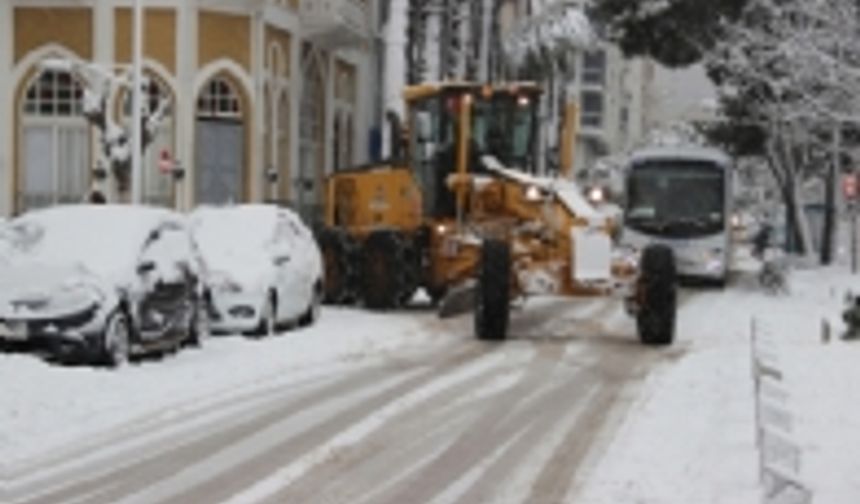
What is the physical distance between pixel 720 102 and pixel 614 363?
87.1 feet

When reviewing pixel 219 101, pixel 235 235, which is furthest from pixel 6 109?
pixel 235 235

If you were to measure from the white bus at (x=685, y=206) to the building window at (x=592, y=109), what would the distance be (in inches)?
3533

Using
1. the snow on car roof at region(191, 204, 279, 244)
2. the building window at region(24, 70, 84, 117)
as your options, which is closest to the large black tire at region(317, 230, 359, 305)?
the snow on car roof at region(191, 204, 279, 244)

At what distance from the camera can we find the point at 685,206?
124ft

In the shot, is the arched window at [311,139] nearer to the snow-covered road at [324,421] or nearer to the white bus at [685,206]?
the white bus at [685,206]

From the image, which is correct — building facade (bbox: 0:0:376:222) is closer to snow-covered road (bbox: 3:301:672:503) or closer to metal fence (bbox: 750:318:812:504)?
snow-covered road (bbox: 3:301:672:503)

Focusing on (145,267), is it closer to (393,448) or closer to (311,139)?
(393,448)

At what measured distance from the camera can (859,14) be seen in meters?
31.3

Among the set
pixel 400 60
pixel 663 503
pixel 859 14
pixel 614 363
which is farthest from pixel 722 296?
pixel 663 503

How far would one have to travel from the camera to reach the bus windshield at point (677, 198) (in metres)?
37.6

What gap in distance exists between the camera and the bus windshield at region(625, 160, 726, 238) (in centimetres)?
3759

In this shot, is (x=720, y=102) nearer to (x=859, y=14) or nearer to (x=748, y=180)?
(x=859, y=14)

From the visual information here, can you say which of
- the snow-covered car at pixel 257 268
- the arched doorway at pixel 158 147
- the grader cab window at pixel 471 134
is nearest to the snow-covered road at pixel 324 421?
the snow-covered car at pixel 257 268

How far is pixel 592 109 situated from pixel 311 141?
86.0m
